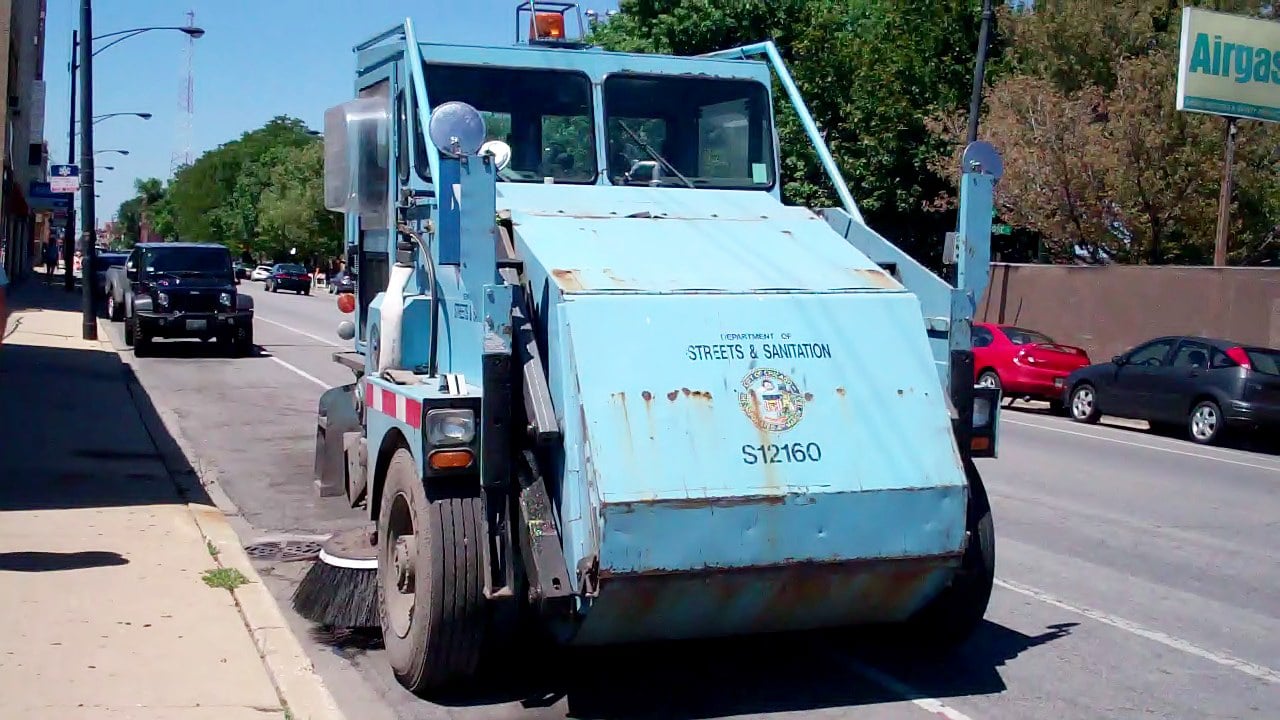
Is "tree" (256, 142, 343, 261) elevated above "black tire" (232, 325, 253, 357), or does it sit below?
above

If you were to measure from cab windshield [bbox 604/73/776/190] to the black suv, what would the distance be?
62.4ft

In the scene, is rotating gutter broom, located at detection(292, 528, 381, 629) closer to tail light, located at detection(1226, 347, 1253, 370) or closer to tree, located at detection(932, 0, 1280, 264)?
tail light, located at detection(1226, 347, 1253, 370)

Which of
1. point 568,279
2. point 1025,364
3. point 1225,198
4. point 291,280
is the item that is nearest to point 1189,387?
point 1025,364

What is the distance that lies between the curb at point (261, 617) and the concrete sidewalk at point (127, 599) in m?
0.01

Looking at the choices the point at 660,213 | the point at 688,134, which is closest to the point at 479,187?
the point at 660,213

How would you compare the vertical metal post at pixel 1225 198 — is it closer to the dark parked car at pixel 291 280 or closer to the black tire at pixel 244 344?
the black tire at pixel 244 344

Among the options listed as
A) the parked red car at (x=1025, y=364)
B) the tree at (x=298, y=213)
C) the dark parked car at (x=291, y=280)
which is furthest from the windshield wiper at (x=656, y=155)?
the tree at (x=298, y=213)

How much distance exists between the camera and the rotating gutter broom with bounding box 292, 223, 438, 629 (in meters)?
6.90

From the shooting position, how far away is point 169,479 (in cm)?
1170

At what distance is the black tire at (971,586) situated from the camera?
633 centimetres

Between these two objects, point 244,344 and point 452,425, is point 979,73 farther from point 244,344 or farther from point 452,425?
point 452,425

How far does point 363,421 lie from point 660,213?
2.61m

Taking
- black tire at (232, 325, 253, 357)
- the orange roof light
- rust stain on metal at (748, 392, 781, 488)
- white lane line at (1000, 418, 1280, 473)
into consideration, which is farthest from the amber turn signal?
black tire at (232, 325, 253, 357)

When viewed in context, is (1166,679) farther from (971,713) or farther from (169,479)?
(169,479)
